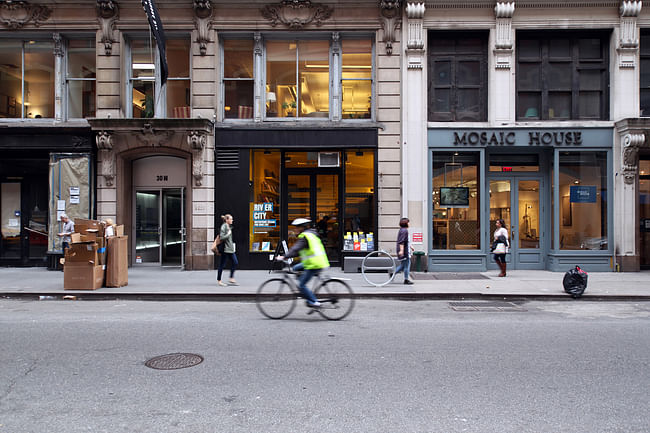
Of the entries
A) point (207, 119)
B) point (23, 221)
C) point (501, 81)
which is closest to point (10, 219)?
point (23, 221)

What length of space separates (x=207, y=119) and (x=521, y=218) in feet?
36.0

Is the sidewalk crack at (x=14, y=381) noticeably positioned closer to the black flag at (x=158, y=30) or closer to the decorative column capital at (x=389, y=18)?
the black flag at (x=158, y=30)

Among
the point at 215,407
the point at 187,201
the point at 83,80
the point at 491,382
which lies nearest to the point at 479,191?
the point at 187,201

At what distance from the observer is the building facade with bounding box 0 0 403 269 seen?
15.1 metres

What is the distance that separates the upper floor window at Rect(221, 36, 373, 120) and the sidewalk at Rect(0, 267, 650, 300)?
5611 mm

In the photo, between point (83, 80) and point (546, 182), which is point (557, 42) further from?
point (83, 80)

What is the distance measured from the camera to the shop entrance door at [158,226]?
16.1 m

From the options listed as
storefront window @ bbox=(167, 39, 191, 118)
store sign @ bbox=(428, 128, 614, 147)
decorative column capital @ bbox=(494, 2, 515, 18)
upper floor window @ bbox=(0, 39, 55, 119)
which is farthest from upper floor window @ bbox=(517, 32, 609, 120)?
upper floor window @ bbox=(0, 39, 55, 119)

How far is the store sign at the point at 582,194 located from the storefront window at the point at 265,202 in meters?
9.85

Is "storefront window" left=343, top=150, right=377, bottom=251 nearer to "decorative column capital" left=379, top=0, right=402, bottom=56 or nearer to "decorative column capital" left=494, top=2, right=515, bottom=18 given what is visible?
"decorative column capital" left=379, top=0, right=402, bottom=56

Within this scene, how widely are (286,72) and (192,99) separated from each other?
3355 mm

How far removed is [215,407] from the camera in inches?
167

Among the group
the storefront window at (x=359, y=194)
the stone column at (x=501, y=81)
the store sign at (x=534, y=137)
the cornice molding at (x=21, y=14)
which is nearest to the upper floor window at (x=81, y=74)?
the cornice molding at (x=21, y=14)

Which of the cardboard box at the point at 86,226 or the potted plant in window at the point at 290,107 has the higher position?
the potted plant in window at the point at 290,107
